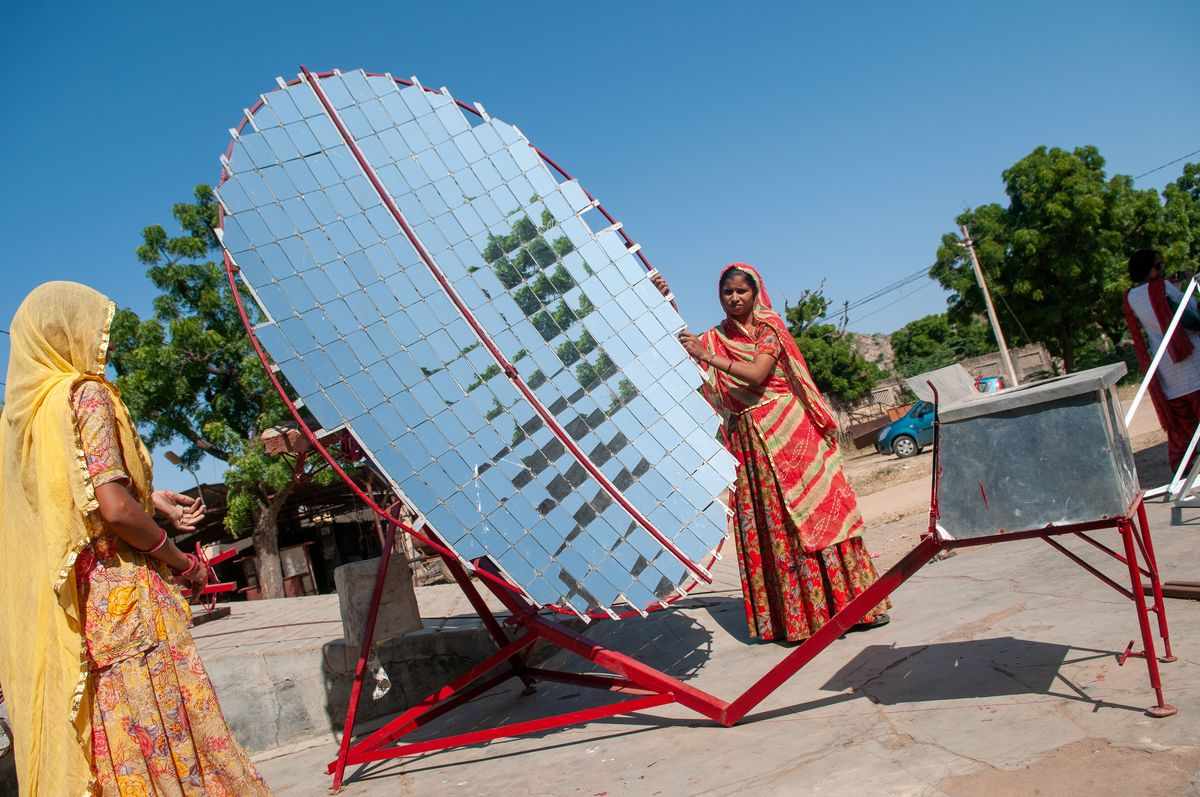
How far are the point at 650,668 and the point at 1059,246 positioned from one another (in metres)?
32.2

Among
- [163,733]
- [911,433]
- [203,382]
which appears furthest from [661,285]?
[911,433]

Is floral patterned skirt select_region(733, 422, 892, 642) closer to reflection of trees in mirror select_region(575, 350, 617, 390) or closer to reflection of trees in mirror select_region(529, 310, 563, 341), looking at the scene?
reflection of trees in mirror select_region(575, 350, 617, 390)

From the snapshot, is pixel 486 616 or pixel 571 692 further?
pixel 571 692

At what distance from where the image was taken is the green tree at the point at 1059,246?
2978 centimetres

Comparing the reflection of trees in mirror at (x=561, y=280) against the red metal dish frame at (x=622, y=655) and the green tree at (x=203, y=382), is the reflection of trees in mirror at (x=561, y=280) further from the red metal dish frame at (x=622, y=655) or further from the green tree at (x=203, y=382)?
the green tree at (x=203, y=382)

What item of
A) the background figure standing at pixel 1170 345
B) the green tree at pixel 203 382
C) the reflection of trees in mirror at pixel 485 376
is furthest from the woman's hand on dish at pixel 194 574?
the green tree at pixel 203 382

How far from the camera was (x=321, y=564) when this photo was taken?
2361 centimetres

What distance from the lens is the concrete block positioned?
16.1ft

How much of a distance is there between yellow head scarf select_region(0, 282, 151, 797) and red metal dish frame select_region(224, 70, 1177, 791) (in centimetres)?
59

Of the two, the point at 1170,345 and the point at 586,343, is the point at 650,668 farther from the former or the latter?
the point at 1170,345

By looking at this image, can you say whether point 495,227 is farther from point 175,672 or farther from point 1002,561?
point 1002,561

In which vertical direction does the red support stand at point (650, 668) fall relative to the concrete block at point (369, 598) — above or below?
below

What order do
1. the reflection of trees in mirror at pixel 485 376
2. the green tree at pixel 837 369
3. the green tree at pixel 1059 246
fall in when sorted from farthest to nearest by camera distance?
the green tree at pixel 837 369 → the green tree at pixel 1059 246 → the reflection of trees in mirror at pixel 485 376

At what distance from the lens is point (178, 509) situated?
332cm
